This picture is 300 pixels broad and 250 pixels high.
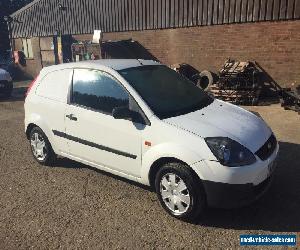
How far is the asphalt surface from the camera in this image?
3953 millimetres

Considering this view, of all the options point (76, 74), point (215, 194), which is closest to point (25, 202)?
point (76, 74)

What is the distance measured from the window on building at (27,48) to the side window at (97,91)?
17.8 metres

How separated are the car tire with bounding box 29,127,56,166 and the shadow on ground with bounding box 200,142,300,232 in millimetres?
3173

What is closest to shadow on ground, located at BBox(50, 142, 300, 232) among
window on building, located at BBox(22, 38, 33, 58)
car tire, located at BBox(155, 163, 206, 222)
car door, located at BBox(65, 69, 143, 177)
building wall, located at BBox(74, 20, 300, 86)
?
car tire, located at BBox(155, 163, 206, 222)

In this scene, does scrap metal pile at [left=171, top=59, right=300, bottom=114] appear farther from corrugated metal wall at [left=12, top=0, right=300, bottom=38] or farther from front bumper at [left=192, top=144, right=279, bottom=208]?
front bumper at [left=192, top=144, right=279, bottom=208]

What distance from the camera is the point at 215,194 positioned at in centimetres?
392

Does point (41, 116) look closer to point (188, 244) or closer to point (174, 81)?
point (174, 81)

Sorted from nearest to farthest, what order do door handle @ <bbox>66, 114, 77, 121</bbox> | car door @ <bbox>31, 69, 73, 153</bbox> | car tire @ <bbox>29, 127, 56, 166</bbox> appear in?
door handle @ <bbox>66, 114, 77, 121</bbox> → car door @ <bbox>31, 69, 73, 153</bbox> → car tire @ <bbox>29, 127, 56, 166</bbox>

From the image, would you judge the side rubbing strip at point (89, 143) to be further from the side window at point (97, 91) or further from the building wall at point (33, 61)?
the building wall at point (33, 61)

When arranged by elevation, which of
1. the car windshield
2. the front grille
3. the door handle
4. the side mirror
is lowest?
the front grille

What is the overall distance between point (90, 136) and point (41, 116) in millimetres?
1359

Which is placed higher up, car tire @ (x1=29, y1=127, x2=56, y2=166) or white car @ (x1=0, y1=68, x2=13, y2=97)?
car tire @ (x1=29, y1=127, x2=56, y2=166)

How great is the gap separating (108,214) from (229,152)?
1831 millimetres

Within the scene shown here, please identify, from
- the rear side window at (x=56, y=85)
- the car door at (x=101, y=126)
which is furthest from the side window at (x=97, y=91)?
the rear side window at (x=56, y=85)
